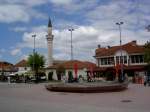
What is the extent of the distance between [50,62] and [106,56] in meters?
33.5

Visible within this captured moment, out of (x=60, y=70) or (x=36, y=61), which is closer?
(x=60, y=70)

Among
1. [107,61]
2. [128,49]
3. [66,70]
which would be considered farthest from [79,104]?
[66,70]

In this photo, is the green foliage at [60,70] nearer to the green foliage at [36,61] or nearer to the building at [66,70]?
the building at [66,70]

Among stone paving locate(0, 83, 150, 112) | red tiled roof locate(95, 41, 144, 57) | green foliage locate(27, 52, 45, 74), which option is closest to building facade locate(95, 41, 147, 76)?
red tiled roof locate(95, 41, 144, 57)

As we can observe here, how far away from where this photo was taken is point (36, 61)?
310 feet

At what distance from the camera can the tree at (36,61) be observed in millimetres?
94000

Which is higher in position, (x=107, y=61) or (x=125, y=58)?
(x=125, y=58)

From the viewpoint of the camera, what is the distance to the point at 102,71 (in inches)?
3004

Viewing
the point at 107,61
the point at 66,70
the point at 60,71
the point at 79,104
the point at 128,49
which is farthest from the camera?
the point at 66,70

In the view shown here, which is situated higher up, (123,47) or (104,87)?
(123,47)

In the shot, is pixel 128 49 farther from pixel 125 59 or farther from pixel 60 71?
pixel 60 71

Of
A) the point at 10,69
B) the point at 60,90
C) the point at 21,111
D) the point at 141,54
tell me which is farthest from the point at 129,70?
the point at 10,69

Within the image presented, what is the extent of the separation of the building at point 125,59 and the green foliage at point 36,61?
57.6 ft

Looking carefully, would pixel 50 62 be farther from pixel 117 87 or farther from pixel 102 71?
pixel 117 87
